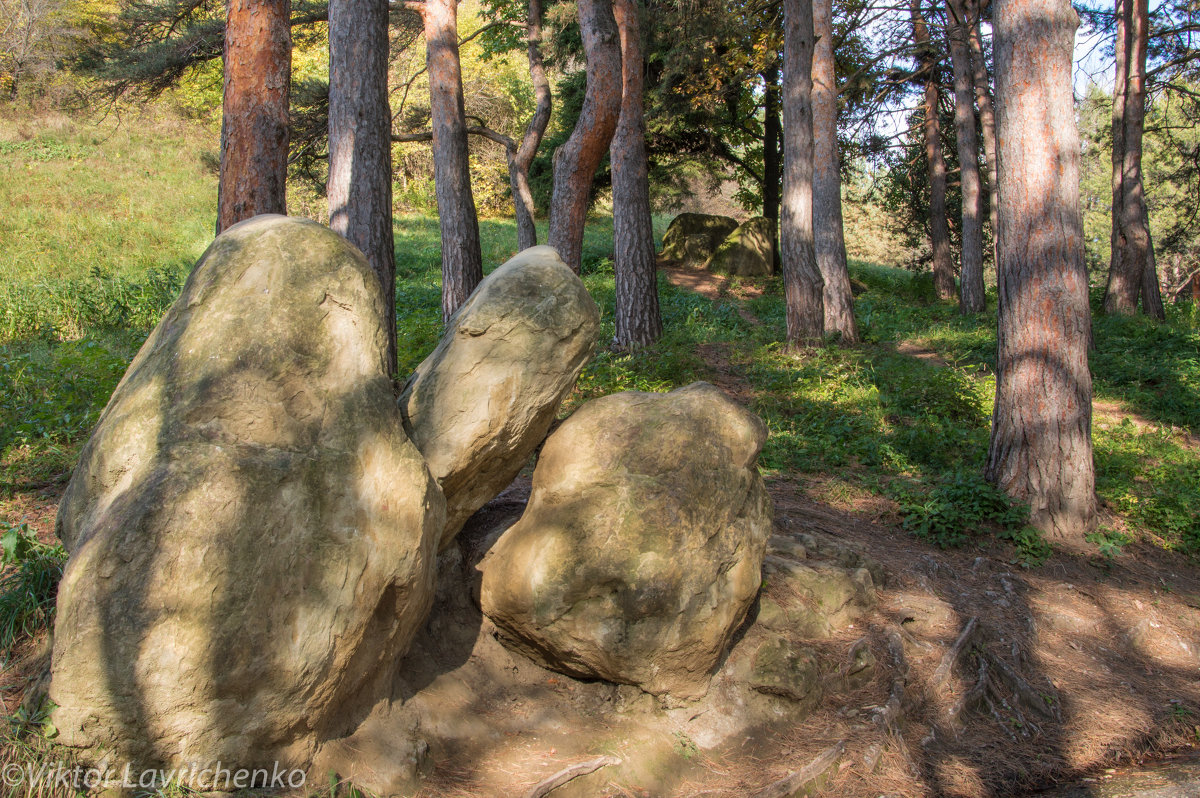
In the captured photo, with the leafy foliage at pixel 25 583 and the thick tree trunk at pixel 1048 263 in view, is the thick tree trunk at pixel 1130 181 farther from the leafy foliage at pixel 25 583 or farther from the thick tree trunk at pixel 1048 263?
the leafy foliage at pixel 25 583

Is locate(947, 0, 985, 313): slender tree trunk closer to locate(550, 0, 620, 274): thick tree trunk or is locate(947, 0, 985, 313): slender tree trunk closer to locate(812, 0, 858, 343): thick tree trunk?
locate(812, 0, 858, 343): thick tree trunk

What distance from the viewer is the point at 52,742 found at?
9.58 ft

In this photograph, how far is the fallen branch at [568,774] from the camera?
3455 mm

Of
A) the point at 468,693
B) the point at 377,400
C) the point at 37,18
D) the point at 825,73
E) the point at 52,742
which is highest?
the point at 37,18

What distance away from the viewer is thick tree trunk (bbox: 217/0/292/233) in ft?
18.8

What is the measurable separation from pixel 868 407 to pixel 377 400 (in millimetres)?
7177

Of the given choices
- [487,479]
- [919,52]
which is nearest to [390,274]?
[487,479]

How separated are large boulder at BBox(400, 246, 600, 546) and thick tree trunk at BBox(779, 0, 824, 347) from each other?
327 inches

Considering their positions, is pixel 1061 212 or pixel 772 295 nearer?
pixel 1061 212

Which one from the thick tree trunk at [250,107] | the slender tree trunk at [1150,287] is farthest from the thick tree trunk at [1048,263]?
the slender tree trunk at [1150,287]

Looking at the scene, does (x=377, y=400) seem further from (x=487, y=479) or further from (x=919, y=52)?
(x=919, y=52)

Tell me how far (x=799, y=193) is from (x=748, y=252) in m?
9.44

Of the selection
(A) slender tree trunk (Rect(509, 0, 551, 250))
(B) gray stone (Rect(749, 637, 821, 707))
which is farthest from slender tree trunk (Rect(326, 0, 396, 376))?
(B) gray stone (Rect(749, 637, 821, 707))

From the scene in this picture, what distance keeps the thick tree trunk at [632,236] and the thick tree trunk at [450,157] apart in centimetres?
215
